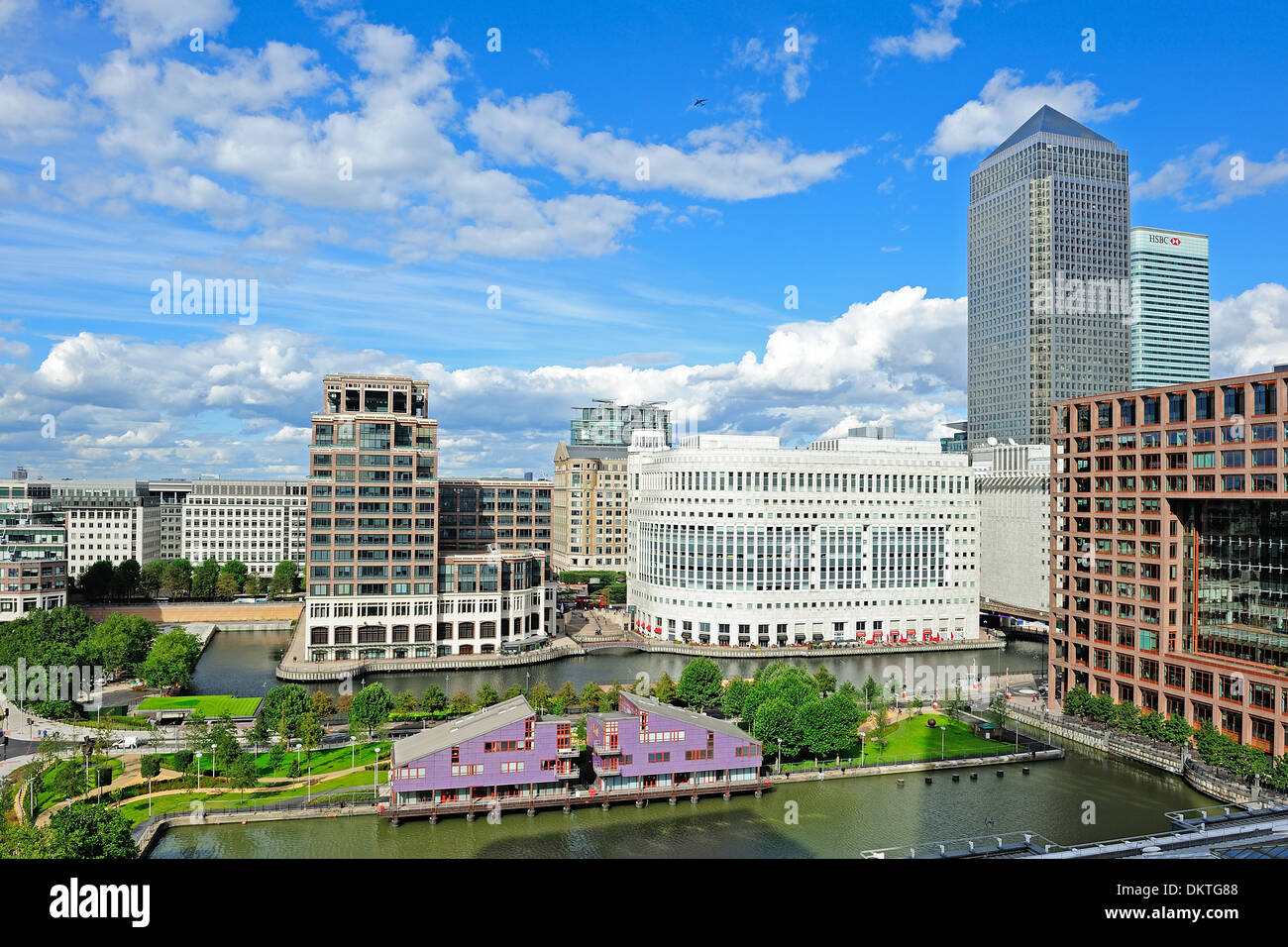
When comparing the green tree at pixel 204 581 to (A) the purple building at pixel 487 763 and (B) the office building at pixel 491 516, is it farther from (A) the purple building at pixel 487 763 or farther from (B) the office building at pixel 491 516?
(A) the purple building at pixel 487 763

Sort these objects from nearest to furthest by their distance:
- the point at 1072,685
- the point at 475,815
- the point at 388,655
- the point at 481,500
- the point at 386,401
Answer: the point at 475,815
the point at 1072,685
the point at 388,655
the point at 481,500
the point at 386,401

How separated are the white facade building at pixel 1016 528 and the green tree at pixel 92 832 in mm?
→ 66989

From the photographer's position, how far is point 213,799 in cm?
2977

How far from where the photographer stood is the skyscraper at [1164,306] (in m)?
127

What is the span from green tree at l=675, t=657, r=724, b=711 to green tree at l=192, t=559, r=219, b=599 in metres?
55.8

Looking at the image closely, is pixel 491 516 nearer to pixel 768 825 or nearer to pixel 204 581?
pixel 204 581

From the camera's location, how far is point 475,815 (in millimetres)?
29547

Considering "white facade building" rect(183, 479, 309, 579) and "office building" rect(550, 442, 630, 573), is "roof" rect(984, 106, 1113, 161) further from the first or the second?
A: "white facade building" rect(183, 479, 309, 579)

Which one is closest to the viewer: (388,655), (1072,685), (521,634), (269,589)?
(1072,685)

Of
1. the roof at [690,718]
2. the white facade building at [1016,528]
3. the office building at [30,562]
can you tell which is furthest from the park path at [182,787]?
the white facade building at [1016,528]

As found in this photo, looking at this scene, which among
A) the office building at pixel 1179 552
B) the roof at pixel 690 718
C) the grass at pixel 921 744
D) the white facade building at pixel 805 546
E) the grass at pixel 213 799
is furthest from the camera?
the white facade building at pixel 805 546

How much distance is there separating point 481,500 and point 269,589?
2873 centimetres
